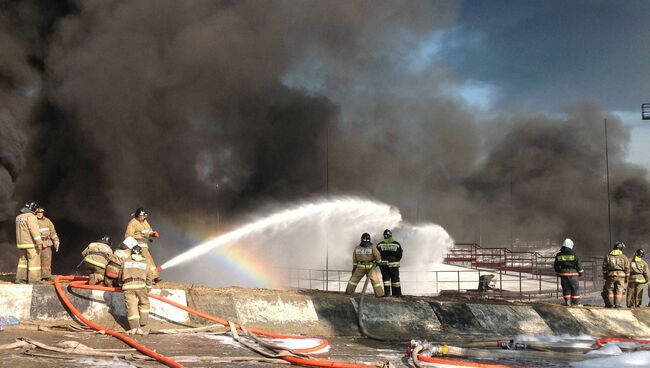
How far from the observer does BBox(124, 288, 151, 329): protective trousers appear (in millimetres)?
6562

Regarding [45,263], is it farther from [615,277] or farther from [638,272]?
[638,272]

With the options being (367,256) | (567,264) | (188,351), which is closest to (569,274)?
(567,264)

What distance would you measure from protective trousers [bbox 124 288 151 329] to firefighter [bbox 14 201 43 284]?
2.17m

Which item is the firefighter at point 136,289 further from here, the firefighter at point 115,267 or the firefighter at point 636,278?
the firefighter at point 636,278

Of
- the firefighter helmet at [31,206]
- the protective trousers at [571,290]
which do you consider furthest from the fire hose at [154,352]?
the protective trousers at [571,290]

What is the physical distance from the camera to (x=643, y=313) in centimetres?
945

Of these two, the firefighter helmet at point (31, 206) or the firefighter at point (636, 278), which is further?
the firefighter at point (636, 278)

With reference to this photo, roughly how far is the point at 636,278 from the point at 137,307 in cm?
977

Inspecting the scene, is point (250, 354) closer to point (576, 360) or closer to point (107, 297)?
point (107, 297)

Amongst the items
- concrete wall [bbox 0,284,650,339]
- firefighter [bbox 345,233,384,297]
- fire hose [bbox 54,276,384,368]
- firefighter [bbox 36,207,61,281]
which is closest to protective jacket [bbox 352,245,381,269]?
firefighter [bbox 345,233,384,297]

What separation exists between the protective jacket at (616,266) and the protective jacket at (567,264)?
0.96 metres

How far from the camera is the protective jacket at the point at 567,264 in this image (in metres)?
10.8

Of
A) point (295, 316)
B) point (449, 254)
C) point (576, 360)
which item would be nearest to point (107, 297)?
point (295, 316)

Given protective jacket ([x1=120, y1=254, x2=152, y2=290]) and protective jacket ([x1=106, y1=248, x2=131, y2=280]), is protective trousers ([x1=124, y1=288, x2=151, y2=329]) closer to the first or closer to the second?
protective jacket ([x1=120, y1=254, x2=152, y2=290])
